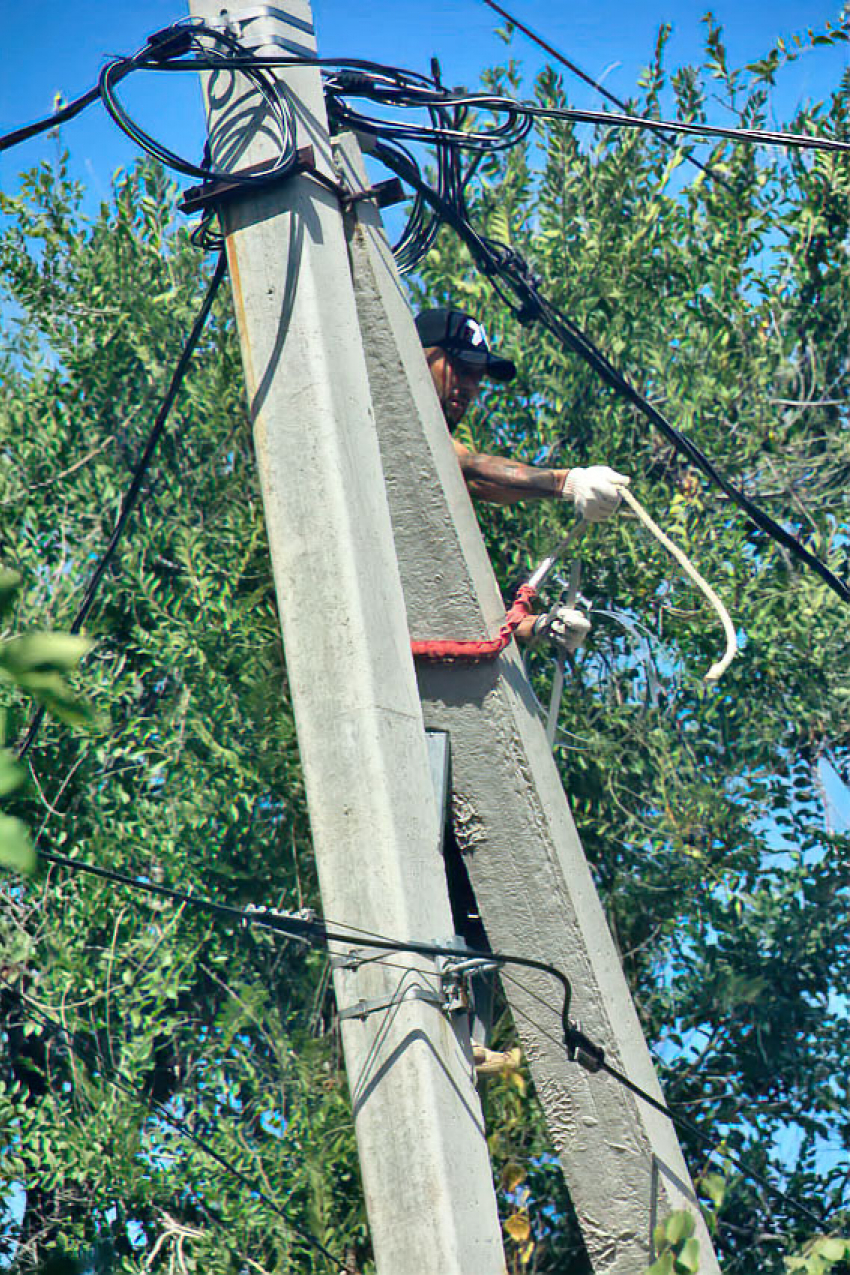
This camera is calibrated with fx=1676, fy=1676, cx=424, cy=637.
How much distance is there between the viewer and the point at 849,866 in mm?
7645

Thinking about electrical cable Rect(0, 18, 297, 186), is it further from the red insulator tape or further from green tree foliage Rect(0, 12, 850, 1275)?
green tree foliage Rect(0, 12, 850, 1275)

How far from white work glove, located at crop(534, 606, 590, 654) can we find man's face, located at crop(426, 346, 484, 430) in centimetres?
86

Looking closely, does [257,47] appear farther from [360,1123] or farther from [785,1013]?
[785,1013]

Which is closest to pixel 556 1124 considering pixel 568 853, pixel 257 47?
pixel 568 853

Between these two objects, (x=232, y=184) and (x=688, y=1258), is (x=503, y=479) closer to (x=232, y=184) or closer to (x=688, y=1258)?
(x=232, y=184)

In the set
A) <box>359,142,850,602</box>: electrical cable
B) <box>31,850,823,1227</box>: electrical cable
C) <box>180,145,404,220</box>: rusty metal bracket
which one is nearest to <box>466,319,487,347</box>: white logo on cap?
<box>359,142,850,602</box>: electrical cable

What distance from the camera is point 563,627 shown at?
15.2ft

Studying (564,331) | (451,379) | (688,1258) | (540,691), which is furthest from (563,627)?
(540,691)

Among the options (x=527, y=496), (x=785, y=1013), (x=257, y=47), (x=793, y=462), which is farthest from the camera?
(x=793, y=462)

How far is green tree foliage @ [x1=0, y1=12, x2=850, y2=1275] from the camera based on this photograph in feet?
24.3

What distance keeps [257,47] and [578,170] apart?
4438 mm

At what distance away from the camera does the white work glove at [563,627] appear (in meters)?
4.63

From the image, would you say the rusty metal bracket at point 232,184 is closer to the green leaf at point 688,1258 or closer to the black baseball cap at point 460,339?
the black baseball cap at point 460,339

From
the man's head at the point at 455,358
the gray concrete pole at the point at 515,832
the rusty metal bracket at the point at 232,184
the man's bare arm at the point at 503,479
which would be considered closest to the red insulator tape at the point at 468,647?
the gray concrete pole at the point at 515,832
